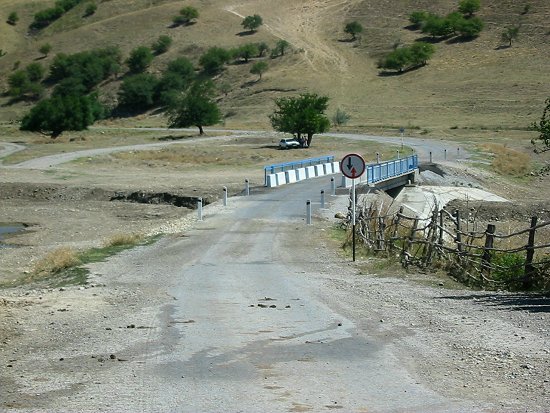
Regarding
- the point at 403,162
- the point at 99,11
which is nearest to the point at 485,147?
the point at 403,162

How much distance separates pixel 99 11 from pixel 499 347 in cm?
16866

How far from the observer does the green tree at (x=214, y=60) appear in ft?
441

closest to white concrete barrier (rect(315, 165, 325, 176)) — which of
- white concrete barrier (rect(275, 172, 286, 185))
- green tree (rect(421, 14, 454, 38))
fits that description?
white concrete barrier (rect(275, 172, 286, 185))

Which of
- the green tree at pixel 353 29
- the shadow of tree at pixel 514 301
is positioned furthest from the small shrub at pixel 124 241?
the green tree at pixel 353 29

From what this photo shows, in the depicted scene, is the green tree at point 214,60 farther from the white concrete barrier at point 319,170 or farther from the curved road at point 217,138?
the white concrete barrier at point 319,170

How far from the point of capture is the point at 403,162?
174 feet

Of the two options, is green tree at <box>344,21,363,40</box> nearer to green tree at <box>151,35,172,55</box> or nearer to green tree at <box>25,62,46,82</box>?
green tree at <box>151,35,172,55</box>

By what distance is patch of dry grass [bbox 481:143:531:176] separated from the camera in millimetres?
65250

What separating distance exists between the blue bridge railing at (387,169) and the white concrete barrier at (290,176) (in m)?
3.82

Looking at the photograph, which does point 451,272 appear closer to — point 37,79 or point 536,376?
point 536,376

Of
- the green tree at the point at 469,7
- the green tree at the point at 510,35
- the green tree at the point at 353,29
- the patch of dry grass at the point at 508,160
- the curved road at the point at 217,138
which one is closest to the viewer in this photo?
the patch of dry grass at the point at 508,160

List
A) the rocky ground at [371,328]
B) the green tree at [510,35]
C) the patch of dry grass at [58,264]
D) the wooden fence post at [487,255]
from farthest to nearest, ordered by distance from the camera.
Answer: the green tree at [510,35]
the patch of dry grass at [58,264]
the wooden fence post at [487,255]
the rocky ground at [371,328]

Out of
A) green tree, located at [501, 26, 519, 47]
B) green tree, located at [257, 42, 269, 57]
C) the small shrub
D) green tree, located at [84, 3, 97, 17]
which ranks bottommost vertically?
the small shrub

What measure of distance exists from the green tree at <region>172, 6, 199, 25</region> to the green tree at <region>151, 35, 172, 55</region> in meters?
8.44
